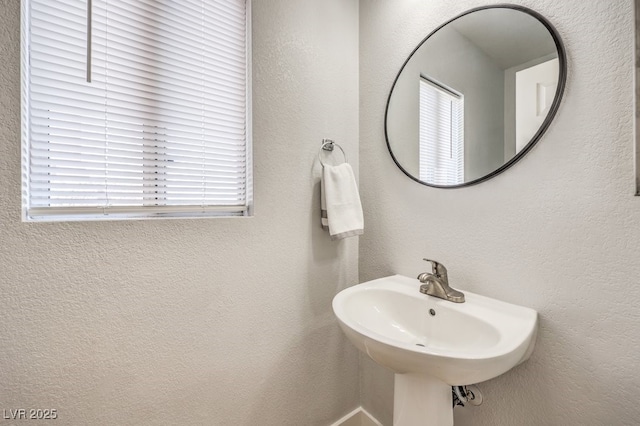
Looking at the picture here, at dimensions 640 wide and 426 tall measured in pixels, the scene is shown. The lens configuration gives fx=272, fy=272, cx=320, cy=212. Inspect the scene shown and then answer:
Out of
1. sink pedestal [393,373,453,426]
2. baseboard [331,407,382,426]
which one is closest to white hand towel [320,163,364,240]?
sink pedestal [393,373,453,426]

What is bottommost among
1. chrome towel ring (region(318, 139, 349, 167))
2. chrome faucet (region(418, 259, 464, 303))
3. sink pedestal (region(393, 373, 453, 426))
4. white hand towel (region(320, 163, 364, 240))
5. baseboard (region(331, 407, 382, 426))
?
baseboard (region(331, 407, 382, 426))

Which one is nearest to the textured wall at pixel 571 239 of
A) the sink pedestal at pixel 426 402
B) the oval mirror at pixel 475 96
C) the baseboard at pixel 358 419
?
the oval mirror at pixel 475 96

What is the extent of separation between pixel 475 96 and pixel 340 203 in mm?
694

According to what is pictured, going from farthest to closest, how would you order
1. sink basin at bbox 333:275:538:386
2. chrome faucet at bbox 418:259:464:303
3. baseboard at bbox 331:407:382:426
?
baseboard at bbox 331:407:382:426, chrome faucet at bbox 418:259:464:303, sink basin at bbox 333:275:538:386

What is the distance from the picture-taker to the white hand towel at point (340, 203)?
1254mm

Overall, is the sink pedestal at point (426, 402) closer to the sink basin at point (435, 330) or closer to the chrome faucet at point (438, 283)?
the sink basin at point (435, 330)

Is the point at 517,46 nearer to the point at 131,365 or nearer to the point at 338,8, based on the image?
the point at 338,8

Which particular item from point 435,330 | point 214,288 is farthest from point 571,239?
point 214,288

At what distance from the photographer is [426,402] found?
0.90 meters

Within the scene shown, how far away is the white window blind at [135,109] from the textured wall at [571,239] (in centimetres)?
92

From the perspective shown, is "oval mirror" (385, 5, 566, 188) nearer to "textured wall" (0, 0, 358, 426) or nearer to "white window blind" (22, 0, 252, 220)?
"textured wall" (0, 0, 358, 426)

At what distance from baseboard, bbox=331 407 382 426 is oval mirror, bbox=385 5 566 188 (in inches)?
50.1

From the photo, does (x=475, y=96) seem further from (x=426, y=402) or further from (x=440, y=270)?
(x=426, y=402)

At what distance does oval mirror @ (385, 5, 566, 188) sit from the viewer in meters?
0.90
